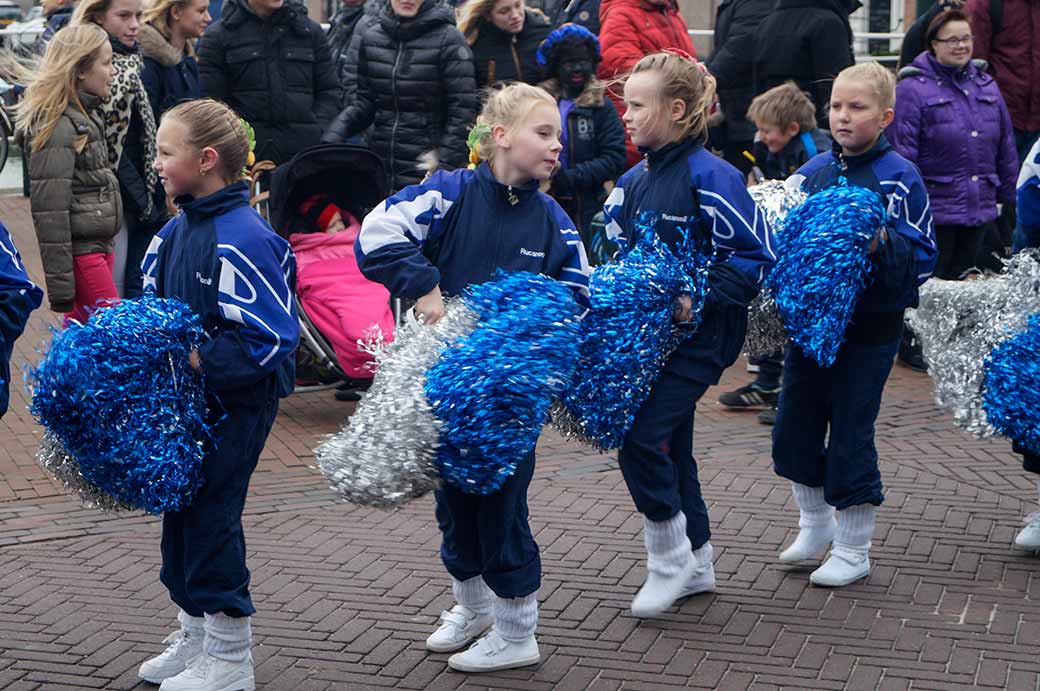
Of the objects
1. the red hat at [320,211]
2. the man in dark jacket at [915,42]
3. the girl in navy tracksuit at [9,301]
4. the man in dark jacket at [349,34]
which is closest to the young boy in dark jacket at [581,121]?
the man in dark jacket at [349,34]

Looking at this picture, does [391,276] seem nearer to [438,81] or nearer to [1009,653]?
[1009,653]

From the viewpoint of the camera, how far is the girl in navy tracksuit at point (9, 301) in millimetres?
4273

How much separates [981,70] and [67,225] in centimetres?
535

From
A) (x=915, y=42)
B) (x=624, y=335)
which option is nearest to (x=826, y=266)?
(x=624, y=335)

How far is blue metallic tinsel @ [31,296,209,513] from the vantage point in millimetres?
4121

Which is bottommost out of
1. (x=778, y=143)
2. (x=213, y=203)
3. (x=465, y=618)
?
(x=465, y=618)

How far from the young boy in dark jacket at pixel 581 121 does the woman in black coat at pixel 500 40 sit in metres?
0.59

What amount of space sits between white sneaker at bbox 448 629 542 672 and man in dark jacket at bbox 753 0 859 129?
5.30 meters

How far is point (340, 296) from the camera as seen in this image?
7801 mm

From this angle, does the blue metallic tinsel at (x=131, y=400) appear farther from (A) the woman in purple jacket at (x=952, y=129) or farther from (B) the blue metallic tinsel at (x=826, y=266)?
(A) the woman in purple jacket at (x=952, y=129)

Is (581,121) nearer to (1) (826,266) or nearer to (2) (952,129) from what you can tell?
(2) (952,129)

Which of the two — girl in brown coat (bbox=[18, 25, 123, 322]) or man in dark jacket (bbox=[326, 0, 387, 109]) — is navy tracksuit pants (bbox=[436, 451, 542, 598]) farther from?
man in dark jacket (bbox=[326, 0, 387, 109])

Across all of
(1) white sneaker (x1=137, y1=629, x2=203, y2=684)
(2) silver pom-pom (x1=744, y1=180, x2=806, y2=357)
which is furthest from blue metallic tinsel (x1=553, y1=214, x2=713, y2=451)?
(1) white sneaker (x1=137, y1=629, x2=203, y2=684)

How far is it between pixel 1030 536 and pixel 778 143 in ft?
9.18
